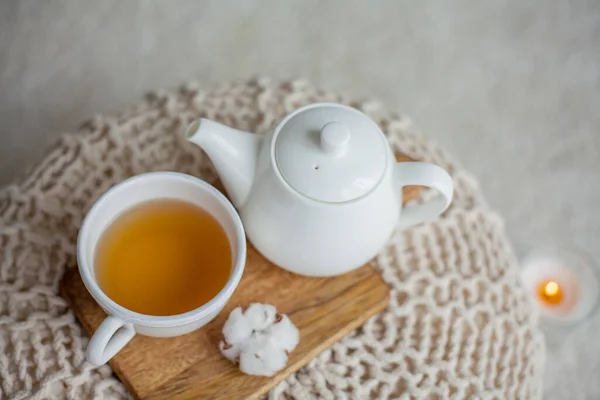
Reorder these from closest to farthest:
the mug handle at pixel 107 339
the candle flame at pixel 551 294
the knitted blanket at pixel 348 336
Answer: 1. the mug handle at pixel 107 339
2. the knitted blanket at pixel 348 336
3. the candle flame at pixel 551 294

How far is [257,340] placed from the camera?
0.60m

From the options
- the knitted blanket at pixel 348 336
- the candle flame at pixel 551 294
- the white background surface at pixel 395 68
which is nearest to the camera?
the knitted blanket at pixel 348 336

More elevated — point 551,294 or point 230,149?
point 230,149

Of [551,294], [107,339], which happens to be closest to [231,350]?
[107,339]

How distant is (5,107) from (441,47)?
94 cm

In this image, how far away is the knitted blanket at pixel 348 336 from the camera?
0.64 meters

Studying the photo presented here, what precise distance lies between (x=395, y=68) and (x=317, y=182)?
2.95 feet

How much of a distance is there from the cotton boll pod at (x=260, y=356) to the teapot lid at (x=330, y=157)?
0.51 feet

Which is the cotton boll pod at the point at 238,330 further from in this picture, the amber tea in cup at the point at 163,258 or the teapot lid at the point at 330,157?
the teapot lid at the point at 330,157

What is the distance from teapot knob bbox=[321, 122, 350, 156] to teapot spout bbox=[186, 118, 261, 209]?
9 centimetres

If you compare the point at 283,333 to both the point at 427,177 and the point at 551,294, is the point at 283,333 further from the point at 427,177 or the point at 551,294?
the point at 551,294

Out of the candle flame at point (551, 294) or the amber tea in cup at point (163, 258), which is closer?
the amber tea in cup at point (163, 258)

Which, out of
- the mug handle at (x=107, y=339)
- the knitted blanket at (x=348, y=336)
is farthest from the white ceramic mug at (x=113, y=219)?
the knitted blanket at (x=348, y=336)

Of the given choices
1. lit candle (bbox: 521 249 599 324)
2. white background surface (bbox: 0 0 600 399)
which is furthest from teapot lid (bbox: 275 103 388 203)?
white background surface (bbox: 0 0 600 399)
